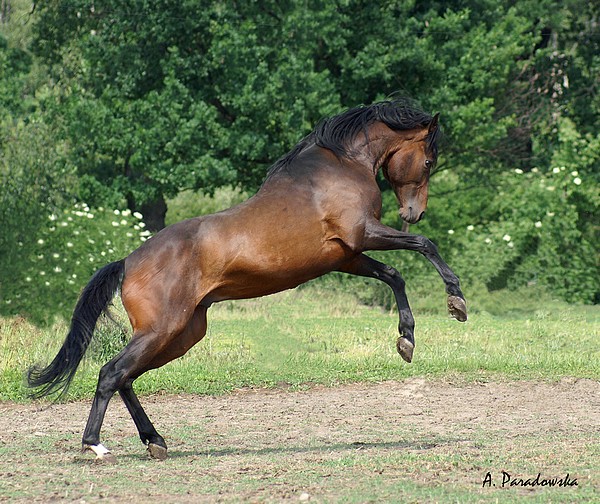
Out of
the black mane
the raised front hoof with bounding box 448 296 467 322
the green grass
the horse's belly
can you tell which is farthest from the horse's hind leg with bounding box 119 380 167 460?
the raised front hoof with bounding box 448 296 467 322

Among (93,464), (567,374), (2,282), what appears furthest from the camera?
(2,282)

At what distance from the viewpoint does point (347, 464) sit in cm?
695

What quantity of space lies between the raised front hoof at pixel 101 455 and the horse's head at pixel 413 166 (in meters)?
2.86

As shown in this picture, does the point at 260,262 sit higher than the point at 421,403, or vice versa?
the point at 260,262

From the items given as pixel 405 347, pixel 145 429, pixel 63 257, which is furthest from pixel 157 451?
pixel 63 257

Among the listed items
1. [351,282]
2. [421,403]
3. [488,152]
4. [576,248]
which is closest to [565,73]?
[488,152]

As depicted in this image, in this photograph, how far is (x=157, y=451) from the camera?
7637 millimetres

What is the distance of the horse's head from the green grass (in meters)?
3.28

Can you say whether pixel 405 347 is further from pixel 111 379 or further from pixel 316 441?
pixel 111 379

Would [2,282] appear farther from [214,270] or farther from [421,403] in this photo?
[214,270]

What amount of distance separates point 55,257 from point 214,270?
30.2 ft

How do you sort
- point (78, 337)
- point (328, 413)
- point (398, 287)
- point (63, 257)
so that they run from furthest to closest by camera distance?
point (63, 257) < point (328, 413) < point (398, 287) < point (78, 337)

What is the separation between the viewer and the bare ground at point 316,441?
20.8 feet

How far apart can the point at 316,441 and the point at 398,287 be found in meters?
1.54
